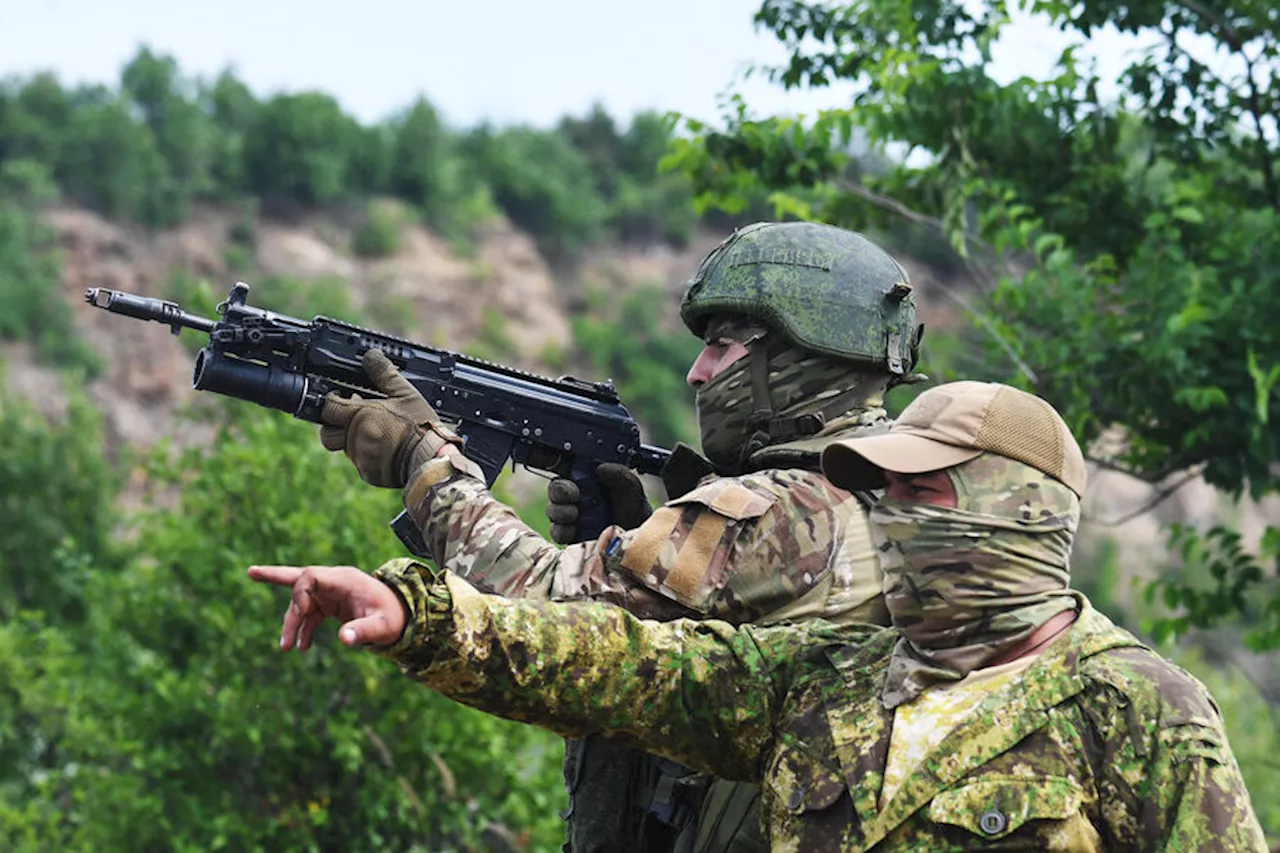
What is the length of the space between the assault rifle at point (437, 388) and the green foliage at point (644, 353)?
54.7 metres

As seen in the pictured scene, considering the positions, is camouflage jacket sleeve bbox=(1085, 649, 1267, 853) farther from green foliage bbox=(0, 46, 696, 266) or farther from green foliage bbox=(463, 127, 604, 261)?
green foliage bbox=(463, 127, 604, 261)

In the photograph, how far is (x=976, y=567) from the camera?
2941 millimetres

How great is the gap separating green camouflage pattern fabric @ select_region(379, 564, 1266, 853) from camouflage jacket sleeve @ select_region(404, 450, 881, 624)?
2.11ft

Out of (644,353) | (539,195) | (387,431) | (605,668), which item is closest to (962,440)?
(605,668)

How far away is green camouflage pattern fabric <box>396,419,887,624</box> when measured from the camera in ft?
12.5

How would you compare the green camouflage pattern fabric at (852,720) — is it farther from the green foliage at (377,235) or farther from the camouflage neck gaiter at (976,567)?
the green foliage at (377,235)

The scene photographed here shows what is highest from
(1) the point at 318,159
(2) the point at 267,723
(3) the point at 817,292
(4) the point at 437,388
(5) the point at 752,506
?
(1) the point at 318,159

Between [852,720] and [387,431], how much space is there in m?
1.94

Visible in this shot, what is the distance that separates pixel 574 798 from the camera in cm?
448

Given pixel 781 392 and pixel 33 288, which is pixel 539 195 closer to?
pixel 33 288

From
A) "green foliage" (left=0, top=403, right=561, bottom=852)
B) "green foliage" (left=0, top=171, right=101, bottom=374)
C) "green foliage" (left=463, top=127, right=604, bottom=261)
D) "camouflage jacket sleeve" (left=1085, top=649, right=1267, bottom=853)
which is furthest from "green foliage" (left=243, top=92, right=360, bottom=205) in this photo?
"camouflage jacket sleeve" (left=1085, top=649, right=1267, bottom=853)

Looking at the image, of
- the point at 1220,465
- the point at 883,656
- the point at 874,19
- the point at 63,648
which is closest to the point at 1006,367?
the point at 1220,465

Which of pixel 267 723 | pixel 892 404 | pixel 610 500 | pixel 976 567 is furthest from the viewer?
pixel 267 723

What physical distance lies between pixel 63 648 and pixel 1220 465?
9.20 metres
